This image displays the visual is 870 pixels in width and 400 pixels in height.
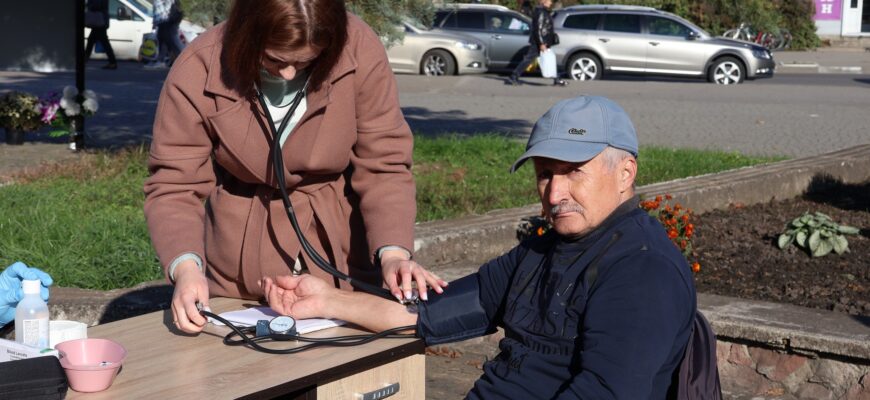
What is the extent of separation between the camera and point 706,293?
5.38 meters

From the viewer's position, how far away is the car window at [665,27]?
21.1m

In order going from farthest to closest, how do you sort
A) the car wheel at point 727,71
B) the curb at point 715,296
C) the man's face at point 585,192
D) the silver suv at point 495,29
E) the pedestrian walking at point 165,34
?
the silver suv at point 495,29 → the car wheel at point 727,71 → the pedestrian walking at point 165,34 → the curb at point 715,296 → the man's face at point 585,192

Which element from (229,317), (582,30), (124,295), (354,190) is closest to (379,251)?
(354,190)

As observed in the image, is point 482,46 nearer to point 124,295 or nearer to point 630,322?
point 124,295

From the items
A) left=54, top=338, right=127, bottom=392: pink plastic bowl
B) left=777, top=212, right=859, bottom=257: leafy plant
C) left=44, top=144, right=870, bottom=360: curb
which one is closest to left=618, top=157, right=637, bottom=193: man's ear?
left=54, top=338, right=127, bottom=392: pink plastic bowl

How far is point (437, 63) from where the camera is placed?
21.5 metres

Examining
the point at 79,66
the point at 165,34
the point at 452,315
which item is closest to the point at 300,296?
the point at 452,315

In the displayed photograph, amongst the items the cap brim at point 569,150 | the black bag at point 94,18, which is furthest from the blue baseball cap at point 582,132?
the black bag at point 94,18

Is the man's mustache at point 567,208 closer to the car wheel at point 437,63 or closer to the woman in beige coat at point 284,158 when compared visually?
the woman in beige coat at point 284,158

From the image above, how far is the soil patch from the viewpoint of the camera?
18.1 ft

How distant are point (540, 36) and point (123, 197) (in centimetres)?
1287

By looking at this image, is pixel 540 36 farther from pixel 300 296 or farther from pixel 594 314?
pixel 594 314

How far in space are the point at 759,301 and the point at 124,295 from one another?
2717mm

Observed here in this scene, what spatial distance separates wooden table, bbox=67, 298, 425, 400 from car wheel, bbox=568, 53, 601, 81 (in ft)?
59.9
